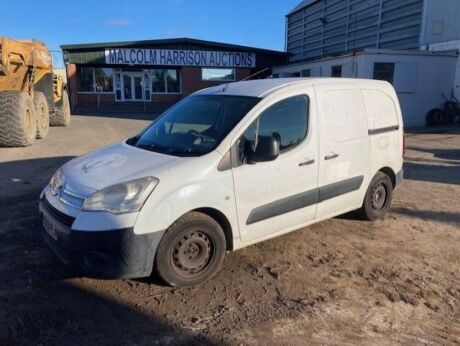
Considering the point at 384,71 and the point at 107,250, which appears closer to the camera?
the point at 107,250

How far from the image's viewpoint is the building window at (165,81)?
1313 inches

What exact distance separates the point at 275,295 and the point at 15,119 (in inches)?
365

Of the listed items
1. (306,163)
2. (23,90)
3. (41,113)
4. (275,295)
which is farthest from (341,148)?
(41,113)

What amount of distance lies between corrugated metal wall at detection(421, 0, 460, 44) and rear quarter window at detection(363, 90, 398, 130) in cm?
1675

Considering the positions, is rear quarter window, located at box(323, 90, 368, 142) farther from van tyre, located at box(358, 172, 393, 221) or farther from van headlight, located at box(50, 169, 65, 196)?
van headlight, located at box(50, 169, 65, 196)

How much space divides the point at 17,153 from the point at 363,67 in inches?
548

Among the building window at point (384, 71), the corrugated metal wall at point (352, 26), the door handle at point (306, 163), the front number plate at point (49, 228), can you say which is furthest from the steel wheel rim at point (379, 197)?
the corrugated metal wall at point (352, 26)

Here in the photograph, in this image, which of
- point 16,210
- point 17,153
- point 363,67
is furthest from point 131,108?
point 16,210

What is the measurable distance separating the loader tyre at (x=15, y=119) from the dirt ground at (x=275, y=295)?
19.0ft

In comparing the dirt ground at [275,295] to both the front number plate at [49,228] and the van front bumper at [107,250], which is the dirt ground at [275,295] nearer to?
the van front bumper at [107,250]

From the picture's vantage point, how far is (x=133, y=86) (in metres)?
33.3

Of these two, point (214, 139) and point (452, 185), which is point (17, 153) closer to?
point (214, 139)

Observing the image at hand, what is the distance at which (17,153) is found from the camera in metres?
10.6

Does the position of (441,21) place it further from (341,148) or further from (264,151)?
(264,151)
